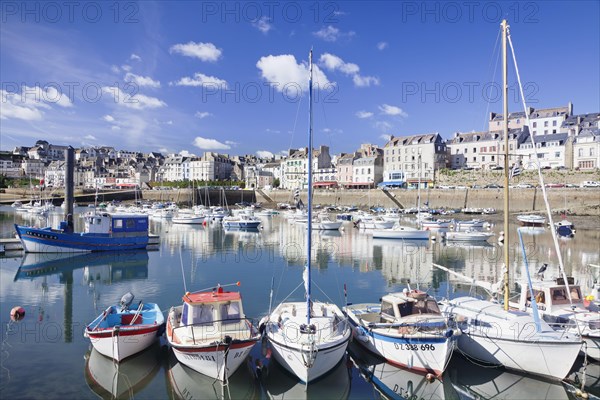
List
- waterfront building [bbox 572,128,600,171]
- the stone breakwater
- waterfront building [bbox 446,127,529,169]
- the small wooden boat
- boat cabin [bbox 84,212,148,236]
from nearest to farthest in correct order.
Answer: boat cabin [bbox 84,212,148,236] → the small wooden boat → the stone breakwater → waterfront building [bbox 572,128,600,171] → waterfront building [bbox 446,127,529,169]

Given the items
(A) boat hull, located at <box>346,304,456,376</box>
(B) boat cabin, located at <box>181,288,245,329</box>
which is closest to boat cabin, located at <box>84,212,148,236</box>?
(B) boat cabin, located at <box>181,288,245,329</box>

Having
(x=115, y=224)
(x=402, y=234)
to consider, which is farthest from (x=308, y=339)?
(x=402, y=234)

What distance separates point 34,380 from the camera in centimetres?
1023

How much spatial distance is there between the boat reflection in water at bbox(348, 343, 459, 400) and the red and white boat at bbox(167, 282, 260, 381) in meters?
3.16

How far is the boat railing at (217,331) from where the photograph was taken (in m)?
10.4

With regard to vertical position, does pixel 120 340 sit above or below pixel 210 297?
below

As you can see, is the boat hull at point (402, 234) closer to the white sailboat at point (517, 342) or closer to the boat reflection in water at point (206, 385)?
Result: the white sailboat at point (517, 342)

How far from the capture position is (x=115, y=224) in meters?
32.3

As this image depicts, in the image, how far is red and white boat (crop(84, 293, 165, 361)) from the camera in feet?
36.2

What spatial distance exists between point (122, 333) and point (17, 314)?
278 inches

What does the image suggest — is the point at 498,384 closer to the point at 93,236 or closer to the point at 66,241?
the point at 93,236

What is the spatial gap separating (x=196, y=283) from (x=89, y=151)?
7098 inches

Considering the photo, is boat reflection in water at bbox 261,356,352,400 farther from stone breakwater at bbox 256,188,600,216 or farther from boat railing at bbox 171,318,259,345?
stone breakwater at bbox 256,188,600,216

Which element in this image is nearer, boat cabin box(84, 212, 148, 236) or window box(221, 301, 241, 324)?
window box(221, 301, 241, 324)
